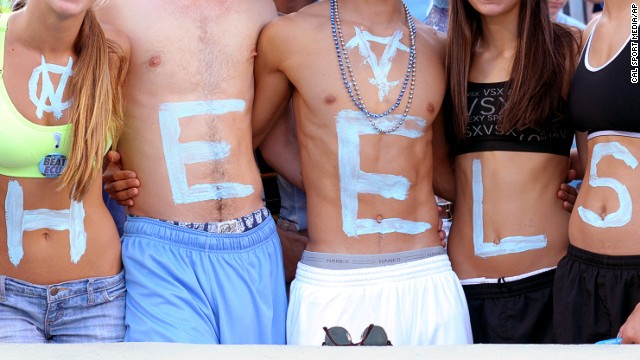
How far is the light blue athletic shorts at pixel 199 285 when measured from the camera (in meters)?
3.01

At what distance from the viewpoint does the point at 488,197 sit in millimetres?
3344

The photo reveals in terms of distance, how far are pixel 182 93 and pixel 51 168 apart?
0.53 m

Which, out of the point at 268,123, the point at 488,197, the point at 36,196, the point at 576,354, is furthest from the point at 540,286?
the point at 36,196

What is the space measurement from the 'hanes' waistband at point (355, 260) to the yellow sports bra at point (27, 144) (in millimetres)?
927

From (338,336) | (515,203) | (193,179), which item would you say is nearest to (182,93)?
(193,179)

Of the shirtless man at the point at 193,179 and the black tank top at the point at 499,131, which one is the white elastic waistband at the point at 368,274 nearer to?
the shirtless man at the point at 193,179

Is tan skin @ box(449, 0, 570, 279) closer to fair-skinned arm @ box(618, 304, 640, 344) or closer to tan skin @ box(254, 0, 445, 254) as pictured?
tan skin @ box(254, 0, 445, 254)

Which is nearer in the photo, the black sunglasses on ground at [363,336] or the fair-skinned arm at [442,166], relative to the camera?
the black sunglasses on ground at [363,336]

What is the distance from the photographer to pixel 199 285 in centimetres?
309

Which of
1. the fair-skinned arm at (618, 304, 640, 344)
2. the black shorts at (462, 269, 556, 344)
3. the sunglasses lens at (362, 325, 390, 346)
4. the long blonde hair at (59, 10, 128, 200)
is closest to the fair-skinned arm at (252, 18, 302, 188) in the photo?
the long blonde hair at (59, 10, 128, 200)

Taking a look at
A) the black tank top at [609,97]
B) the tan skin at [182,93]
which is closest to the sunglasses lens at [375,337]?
the tan skin at [182,93]

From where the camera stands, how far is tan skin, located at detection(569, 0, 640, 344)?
9.62 ft

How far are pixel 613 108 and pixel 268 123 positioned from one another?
1.21 m

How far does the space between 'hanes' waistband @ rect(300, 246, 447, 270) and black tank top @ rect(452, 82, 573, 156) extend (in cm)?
45
